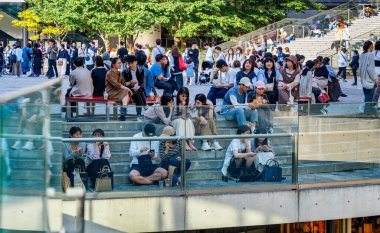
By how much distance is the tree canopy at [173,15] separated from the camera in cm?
6066

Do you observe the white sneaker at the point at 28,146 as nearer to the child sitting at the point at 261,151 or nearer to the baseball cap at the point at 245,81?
the child sitting at the point at 261,151

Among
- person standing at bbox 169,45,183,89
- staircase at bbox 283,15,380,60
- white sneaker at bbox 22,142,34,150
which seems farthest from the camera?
staircase at bbox 283,15,380,60

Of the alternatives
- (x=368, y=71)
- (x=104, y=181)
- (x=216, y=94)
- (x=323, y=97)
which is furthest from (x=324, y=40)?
(x=104, y=181)

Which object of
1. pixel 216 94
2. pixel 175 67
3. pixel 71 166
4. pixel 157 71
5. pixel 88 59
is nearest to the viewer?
pixel 71 166

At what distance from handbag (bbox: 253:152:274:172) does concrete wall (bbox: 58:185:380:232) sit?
1.82 feet

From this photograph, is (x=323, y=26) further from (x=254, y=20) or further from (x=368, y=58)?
(x=368, y=58)

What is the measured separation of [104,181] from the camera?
15.2 meters

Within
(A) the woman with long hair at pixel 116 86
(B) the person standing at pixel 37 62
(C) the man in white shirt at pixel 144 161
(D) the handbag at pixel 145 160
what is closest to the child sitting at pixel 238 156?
(C) the man in white shirt at pixel 144 161

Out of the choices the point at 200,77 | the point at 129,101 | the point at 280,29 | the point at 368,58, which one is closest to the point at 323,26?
the point at 280,29

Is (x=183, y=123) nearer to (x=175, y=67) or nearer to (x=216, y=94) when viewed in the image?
(x=216, y=94)

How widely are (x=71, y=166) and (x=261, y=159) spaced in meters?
3.21

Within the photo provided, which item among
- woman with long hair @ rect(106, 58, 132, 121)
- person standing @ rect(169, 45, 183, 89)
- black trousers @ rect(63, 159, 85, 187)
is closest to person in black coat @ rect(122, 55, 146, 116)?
woman with long hair @ rect(106, 58, 132, 121)

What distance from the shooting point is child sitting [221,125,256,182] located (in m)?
15.9

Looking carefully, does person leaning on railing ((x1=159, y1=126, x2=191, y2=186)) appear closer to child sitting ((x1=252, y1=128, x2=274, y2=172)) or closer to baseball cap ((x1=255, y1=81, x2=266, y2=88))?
child sitting ((x1=252, y1=128, x2=274, y2=172))
